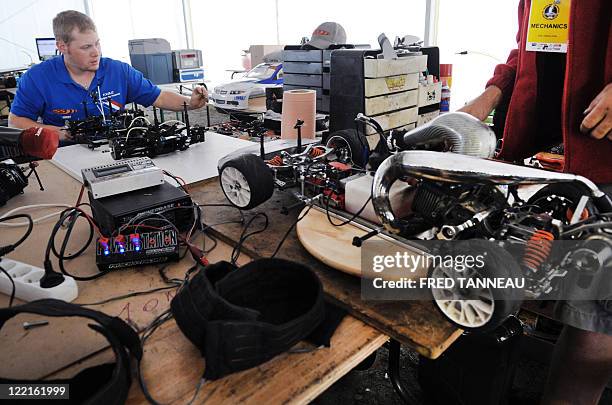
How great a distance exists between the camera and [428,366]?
1.31 metres

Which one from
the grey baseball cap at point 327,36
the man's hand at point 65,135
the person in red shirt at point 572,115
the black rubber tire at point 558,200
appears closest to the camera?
the black rubber tire at point 558,200

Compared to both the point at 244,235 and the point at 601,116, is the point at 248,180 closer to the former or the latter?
the point at 244,235

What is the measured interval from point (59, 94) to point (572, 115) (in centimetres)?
235

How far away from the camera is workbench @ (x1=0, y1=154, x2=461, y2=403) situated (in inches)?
22.9

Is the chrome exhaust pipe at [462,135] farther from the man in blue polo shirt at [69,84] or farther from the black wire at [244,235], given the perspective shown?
the man in blue polo shirt at [69,84]

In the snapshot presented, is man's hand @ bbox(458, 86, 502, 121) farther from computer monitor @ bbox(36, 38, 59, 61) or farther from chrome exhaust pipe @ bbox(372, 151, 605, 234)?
computer monitor @ bbox(36, 38, 59, 61)

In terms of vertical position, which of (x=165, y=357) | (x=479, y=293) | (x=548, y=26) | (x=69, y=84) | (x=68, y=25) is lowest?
(x=165, y=357)

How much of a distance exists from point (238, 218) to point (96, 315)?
1.79 ft

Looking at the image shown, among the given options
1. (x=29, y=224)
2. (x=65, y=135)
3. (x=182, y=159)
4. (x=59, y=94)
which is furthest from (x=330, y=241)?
(x=59, y=94)

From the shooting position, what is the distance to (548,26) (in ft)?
3.39

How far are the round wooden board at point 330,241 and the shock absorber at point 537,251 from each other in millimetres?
300

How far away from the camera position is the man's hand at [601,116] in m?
0.73

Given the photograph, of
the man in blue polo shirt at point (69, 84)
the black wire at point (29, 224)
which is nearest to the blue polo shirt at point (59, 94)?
A: the man in blue polo shirt at point (69, 84)

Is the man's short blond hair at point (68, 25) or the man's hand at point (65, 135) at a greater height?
the man's short blond hair at point (68, 25)
